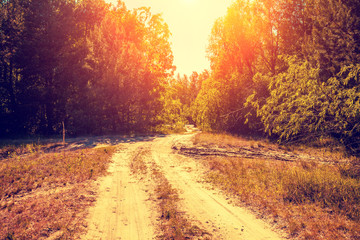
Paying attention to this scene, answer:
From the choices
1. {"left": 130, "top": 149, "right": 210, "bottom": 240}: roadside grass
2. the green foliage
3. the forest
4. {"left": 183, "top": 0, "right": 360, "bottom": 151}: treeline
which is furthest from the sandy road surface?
the forest

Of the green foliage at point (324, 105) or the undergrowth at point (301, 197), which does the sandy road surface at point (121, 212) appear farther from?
the green foliage at point (324, 105)

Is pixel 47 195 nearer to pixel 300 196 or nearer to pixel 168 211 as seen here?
pixel 168 211

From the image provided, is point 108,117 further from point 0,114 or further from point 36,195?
point 36,195

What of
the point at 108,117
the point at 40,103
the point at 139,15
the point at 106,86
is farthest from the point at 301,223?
the point at 139,15

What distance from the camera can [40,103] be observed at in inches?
1008

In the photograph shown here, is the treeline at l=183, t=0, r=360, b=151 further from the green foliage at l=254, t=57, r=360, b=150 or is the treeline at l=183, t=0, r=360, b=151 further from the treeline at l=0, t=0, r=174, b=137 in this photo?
the treeline at l=0, t=0, r=174, b=137

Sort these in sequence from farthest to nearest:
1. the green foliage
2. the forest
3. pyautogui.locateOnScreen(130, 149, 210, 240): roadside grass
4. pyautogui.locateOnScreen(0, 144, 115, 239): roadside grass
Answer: the forest < the green foliage < pyautogui.locateOnScreen(0, 144, 115, 239): roadside grass < pyautogui.locateOnScreen(130, 149, 210, 240): roadside grass

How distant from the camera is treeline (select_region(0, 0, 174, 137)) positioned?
2461 cm

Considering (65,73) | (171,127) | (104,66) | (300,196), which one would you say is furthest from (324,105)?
(171,127)

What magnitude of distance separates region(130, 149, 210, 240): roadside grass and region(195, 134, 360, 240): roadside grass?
7.20 ft

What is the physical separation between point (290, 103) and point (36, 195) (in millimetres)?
10068

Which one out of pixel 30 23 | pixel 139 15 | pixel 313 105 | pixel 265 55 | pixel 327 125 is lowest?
pixel 327 125

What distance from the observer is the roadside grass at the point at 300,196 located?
5.75 m

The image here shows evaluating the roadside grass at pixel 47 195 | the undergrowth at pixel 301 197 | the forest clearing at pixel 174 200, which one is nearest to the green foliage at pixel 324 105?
the undergrowth at pixel 301 197
